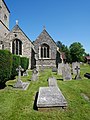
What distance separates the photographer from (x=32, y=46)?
32938 millimetres

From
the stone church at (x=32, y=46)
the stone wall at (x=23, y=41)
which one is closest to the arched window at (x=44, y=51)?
the stone church at (x=32, y=46)

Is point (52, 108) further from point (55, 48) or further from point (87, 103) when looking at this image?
point (55, 48)

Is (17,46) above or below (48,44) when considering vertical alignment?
below

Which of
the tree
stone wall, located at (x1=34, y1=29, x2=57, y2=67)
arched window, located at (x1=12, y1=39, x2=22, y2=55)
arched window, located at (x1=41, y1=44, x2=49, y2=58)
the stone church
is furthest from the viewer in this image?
the tree

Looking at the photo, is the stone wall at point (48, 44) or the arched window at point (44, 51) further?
the arched window at point (44, 51)

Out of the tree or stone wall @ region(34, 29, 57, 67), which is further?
the tree

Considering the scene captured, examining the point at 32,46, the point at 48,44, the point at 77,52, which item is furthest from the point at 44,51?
the point at 77,52

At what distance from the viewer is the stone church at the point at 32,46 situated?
32.5 metres

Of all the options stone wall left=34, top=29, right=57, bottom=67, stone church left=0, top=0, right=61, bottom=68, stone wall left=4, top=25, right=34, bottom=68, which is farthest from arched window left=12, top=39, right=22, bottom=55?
stone wall left=34, top=29, right=57, bottom=67

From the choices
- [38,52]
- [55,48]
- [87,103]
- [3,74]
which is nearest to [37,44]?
[38,52]

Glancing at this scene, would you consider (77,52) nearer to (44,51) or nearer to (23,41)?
(44,51)

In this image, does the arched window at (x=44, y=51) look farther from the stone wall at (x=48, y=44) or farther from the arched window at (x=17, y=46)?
the arched window at (x=17, y=46)

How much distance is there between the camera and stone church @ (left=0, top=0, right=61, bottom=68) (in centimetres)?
3250

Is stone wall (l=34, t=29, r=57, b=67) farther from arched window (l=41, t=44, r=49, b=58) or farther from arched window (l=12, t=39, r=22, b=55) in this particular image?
arched window (l=12, t=39, r=22, b=55)
